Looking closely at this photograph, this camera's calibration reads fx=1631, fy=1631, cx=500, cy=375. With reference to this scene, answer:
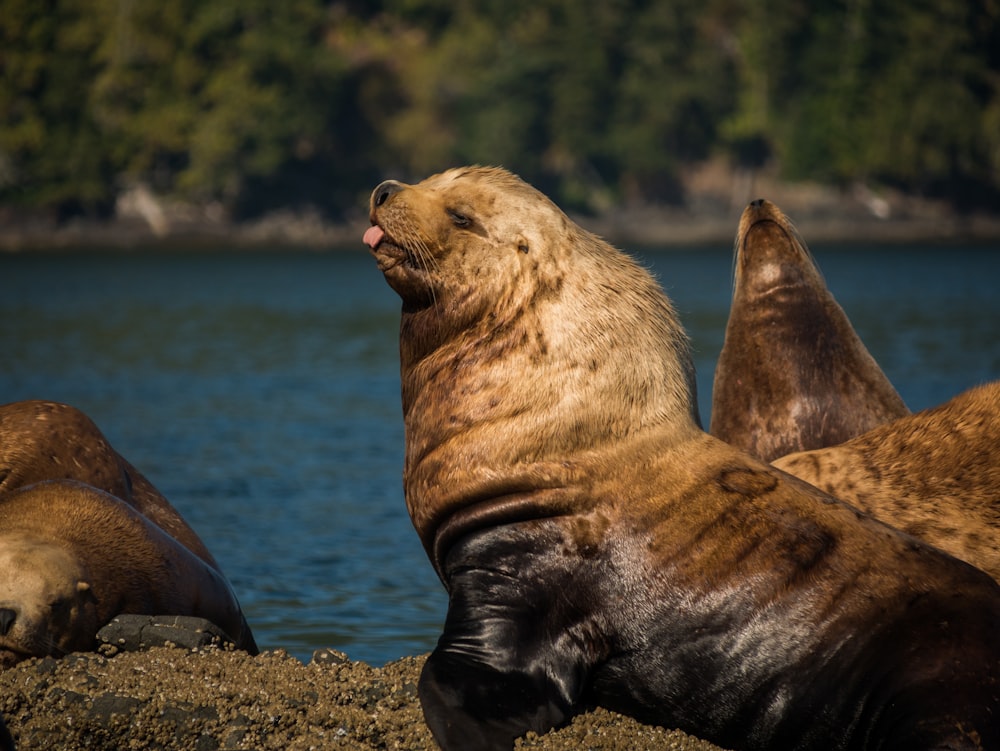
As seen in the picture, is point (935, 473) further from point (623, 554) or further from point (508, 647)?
point (508, 647)

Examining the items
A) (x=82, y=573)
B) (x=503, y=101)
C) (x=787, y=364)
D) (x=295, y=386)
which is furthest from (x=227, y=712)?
(x=503, y=101)

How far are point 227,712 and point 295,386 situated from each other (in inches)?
816

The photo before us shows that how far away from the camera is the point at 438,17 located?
10556 cm

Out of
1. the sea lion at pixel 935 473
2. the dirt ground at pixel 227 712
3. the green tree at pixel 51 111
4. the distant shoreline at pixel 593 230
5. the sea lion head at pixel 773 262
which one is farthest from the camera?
the distant shoreline at pixel 593 230

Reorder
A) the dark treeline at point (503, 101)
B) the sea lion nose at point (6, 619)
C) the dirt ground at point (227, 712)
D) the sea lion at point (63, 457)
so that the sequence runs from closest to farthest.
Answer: the dirt ground at point (227, 712) → the sea lion nose at point (6, 619) → the sea lion at point (63, 457) → the dark treeline at point (503, 101)

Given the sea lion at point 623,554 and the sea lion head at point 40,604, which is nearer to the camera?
the sea lion at point 623,554

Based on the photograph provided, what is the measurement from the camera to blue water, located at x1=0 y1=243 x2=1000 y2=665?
10094 millimetres

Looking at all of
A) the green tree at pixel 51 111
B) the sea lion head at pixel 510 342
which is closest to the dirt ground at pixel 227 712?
the sea lion head at pixel 510 342

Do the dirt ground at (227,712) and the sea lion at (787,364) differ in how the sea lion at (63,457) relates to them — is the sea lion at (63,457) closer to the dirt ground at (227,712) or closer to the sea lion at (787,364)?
the dirt ground at (227,712)

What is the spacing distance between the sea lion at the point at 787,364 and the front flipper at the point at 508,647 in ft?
7.57

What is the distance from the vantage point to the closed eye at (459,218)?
17.9 feet

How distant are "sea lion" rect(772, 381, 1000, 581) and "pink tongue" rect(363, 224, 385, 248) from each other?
5.70 feet

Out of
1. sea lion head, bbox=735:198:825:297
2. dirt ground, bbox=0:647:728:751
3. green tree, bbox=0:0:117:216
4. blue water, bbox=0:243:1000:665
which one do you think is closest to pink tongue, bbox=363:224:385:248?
blue water, bbox=0:243:1000:665

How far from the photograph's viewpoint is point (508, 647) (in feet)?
15.7
